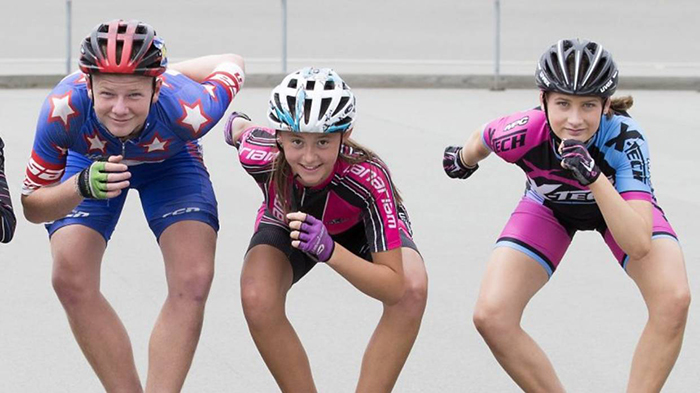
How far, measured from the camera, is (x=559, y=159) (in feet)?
18.3

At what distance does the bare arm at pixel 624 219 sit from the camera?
17.0 feet

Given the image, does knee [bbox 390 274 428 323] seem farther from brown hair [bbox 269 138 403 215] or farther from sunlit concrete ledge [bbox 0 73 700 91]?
sunlit concrete ledge [bbox 0 73 700 91]

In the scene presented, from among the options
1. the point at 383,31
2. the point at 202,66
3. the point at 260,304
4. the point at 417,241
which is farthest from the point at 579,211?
the point at 383,31

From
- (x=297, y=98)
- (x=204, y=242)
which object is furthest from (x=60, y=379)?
(x=297, y=98)

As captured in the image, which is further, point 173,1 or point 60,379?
point 173,1

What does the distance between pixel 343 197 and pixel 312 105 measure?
432 millimetres

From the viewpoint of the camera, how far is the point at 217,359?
6707mm

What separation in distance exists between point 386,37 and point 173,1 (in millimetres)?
4421

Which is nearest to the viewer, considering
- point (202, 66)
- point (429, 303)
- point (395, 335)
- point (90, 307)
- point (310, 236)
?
point (310, 236)

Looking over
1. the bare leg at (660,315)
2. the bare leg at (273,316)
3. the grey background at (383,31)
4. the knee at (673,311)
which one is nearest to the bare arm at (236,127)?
the bare leg at (273,316)

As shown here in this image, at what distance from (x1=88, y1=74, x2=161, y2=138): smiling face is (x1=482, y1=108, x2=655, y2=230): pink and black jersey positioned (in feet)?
4.99

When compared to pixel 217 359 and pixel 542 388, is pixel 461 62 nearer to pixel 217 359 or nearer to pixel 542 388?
pixel 217 359

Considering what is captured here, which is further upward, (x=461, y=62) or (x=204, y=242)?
(x=204, y=242)

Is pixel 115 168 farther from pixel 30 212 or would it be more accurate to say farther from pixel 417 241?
pixel 417 241
